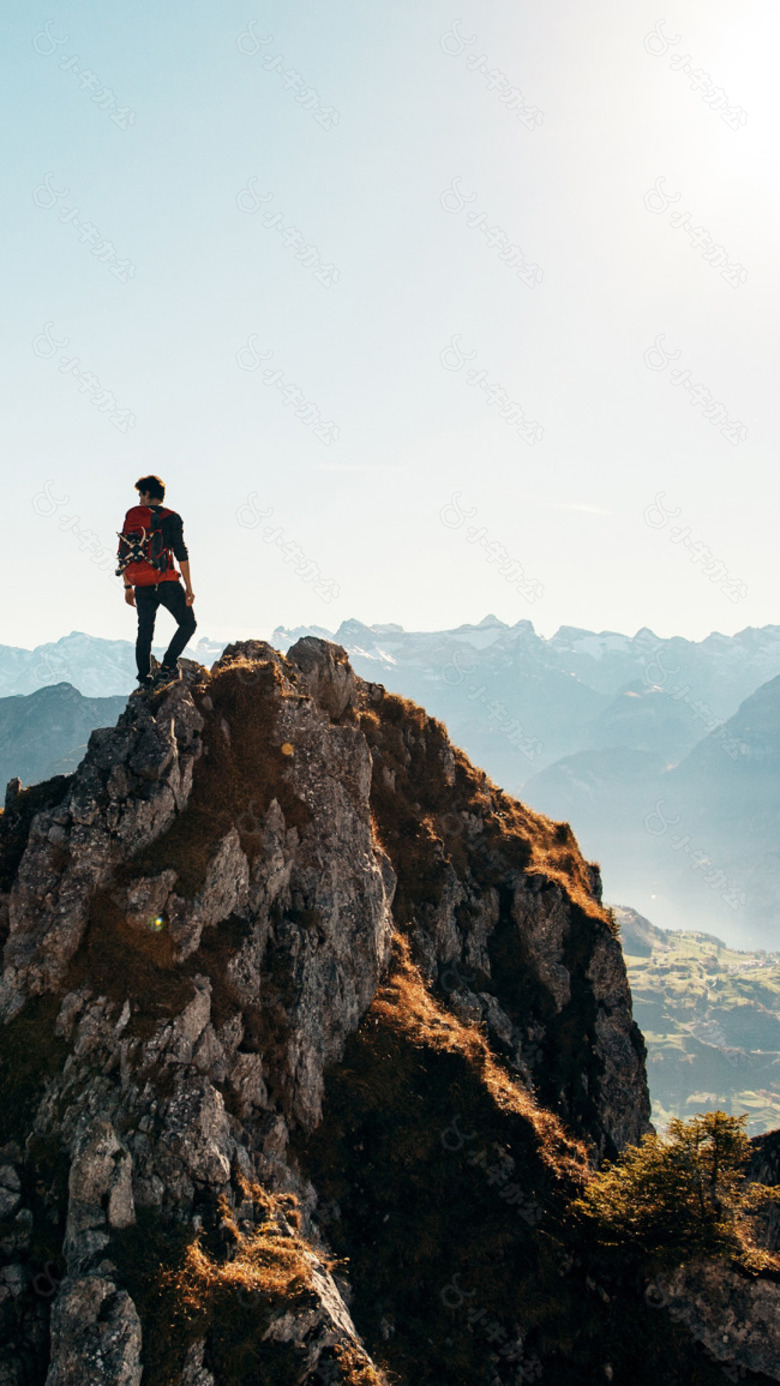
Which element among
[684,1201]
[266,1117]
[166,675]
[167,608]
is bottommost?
[684,1201]

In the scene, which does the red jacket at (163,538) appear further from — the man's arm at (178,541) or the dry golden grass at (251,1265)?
the dry golden grass at (251,1265)

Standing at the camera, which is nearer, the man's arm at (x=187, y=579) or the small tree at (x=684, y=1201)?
the small tree at (x=684, y=1201)

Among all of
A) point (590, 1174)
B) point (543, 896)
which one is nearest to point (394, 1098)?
point (590, 1174)

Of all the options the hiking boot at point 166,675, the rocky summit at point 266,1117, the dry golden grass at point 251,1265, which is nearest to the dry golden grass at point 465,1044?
the rocky summit at point 266,1117

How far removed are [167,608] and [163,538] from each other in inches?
103

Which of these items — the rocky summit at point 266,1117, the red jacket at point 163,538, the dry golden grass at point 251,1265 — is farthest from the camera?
the red jacket at point 163,538

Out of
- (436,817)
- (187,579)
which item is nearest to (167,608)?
(187,579)

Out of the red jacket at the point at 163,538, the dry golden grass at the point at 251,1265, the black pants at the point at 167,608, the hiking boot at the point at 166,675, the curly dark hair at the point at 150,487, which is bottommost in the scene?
the dry golden grass at the point at 251,1265

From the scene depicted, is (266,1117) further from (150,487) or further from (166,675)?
(150,487)

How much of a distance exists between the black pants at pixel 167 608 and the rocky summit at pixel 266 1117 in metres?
2.28

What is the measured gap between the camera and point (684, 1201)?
79.3ft

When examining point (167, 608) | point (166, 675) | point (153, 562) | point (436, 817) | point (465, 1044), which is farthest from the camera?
point (436, 817)

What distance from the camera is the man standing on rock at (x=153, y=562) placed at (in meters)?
27.8

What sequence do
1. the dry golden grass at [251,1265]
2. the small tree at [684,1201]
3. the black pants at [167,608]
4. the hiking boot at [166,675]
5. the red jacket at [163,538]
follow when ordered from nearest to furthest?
the dry golden grass at [251,1265] → the small tree at [684,1201] → the red jacket at [163,538] → the black pants at [167,608] → the hiking boot at [166,675]
